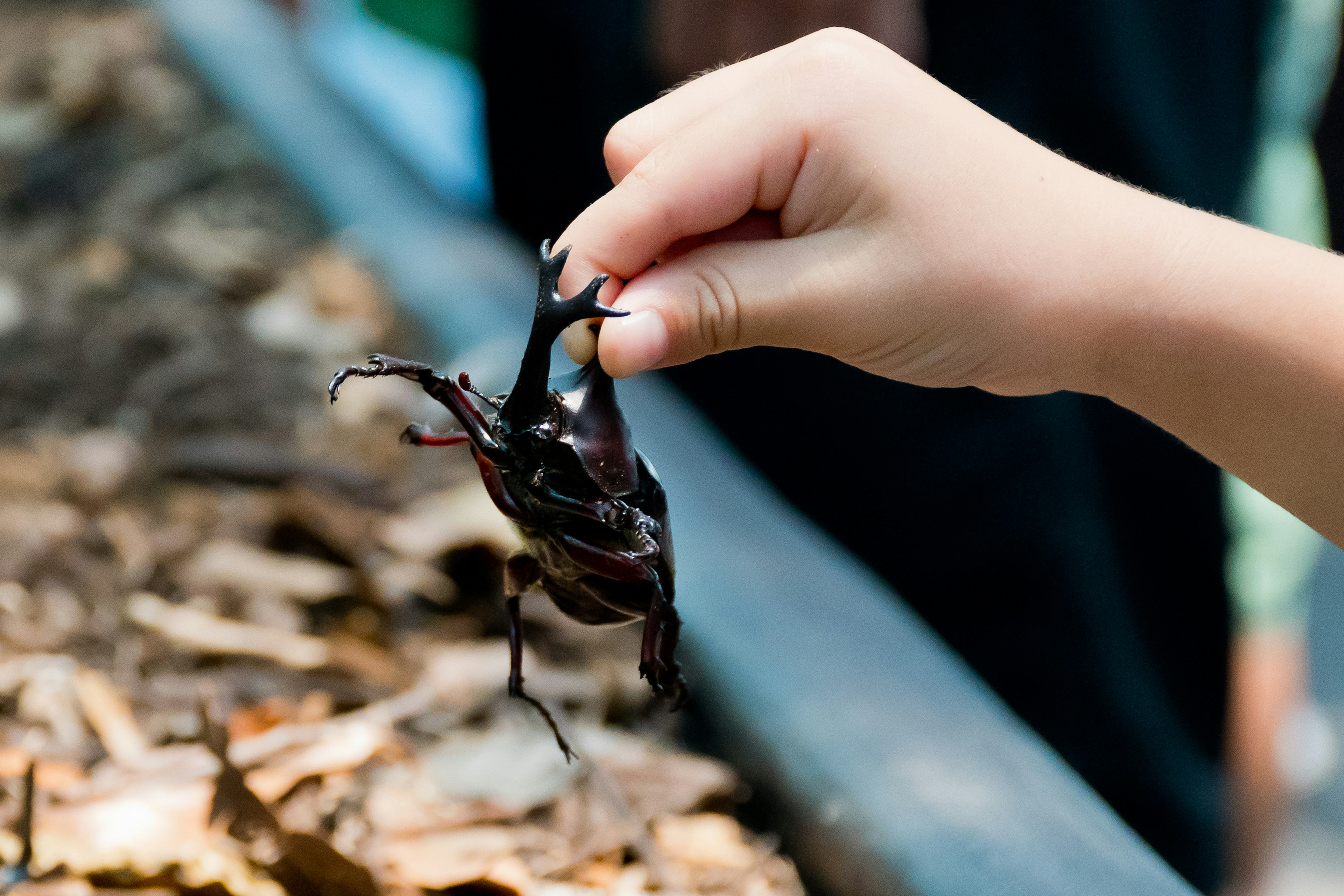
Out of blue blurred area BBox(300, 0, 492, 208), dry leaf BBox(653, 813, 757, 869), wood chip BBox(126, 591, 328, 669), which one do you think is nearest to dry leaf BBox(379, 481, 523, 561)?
wood chip BBox(126, 591, 328, 669)

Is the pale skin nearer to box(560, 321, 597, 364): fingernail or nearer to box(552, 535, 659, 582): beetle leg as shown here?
box(560, 321, 597, 364): fingernail

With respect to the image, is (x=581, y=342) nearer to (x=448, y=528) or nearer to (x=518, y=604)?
(x=518, y=604)

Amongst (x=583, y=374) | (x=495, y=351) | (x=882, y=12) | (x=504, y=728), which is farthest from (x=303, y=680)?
(x=882, y=12)

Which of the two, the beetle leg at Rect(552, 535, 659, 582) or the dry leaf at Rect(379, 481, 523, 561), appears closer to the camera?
the beetle leg at Rect(552, 535, 659, 582)

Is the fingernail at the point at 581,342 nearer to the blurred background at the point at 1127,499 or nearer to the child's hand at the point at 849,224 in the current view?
the child's hand at the point at 849,224

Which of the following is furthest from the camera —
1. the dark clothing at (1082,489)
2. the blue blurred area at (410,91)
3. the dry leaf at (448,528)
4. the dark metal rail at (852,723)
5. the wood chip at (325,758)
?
the blue blurred area at (410,91)

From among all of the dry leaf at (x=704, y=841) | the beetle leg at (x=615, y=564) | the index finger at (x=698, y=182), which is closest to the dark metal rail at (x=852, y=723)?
the dry leaf at (x=704, y=841)
